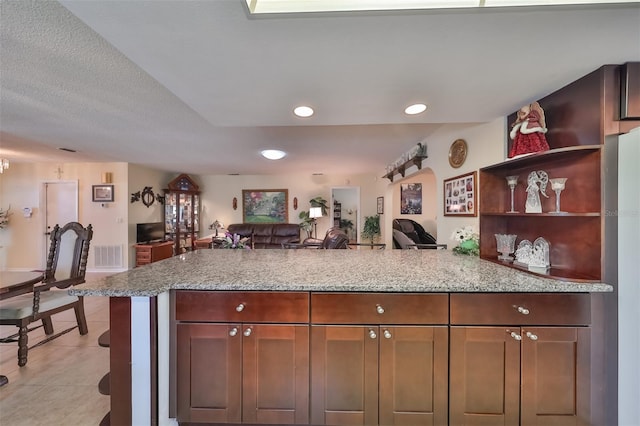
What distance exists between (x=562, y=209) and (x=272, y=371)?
201 centimetres

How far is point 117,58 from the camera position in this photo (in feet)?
5.48

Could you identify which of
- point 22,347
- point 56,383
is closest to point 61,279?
point 22,347

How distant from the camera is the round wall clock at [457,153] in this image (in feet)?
8.47

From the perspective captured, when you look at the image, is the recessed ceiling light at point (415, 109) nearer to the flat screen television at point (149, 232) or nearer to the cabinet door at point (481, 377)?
the cabinet door at point (481, 377)

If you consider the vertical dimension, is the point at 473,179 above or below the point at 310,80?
below

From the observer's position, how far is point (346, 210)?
25.9 ft

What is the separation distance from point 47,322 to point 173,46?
3326mm

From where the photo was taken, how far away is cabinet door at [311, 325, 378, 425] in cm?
136

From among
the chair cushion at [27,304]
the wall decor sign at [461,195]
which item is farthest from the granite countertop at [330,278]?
the chair cushion at [27,304]

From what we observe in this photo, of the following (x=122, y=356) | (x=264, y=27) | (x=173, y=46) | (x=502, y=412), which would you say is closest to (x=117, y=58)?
(x=173, y=46)

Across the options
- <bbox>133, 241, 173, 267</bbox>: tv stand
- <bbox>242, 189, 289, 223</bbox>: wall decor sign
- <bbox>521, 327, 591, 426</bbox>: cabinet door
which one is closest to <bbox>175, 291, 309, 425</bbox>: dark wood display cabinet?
<bbox>521, 327, 591, 426</bbox>: cabinet door

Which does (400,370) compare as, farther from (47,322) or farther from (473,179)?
(47,322)

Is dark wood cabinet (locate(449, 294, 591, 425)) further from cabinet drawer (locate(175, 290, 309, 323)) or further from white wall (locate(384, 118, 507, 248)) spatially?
white wall (locate(384, 118, 507, 248))

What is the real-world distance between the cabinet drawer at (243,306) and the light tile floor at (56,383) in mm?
1126
